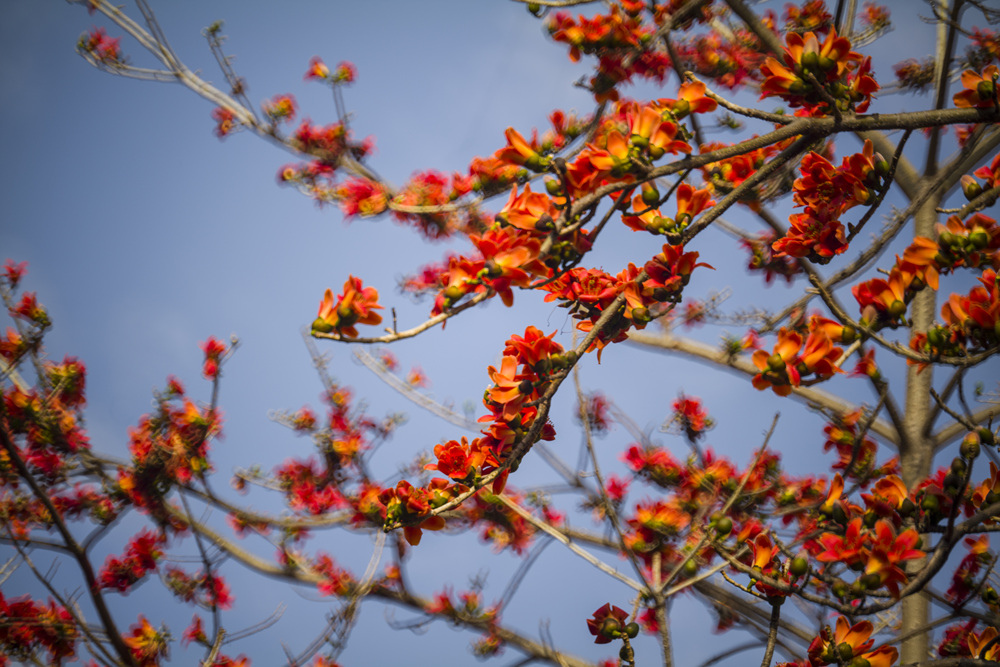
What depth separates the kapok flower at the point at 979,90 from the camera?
1378mm

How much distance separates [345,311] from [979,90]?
1729 millimetres

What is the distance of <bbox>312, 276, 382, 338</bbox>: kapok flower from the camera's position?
3.68ft

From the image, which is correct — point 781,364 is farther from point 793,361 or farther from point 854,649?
point 854,649

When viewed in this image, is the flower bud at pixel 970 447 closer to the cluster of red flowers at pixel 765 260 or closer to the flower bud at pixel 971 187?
the flower bud at pixel 971 187

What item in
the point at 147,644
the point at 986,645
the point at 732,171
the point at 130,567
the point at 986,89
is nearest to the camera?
the point at 986,89

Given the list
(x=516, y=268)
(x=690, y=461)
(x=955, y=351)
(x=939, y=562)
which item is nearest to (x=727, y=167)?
(x=955, y=351)

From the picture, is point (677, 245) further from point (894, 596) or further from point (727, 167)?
point (894, 596)

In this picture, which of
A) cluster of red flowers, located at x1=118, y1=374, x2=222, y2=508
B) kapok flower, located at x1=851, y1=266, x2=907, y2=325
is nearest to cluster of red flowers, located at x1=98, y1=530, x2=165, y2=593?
cluster of red flowers, located at x1=118, y1=374, x2=222, y2=508

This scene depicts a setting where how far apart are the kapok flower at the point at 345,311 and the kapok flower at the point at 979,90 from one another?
5.43 feet

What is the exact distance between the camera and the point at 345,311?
44.2 inches

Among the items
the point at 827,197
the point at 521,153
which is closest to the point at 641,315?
the point at 521,153

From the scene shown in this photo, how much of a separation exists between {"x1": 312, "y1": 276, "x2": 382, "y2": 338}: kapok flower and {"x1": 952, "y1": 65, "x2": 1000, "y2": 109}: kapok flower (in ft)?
5.43

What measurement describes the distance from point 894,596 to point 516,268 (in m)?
1.27

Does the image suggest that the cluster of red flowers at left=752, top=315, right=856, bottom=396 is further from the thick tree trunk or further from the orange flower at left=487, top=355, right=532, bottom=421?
the thick tree trunk
